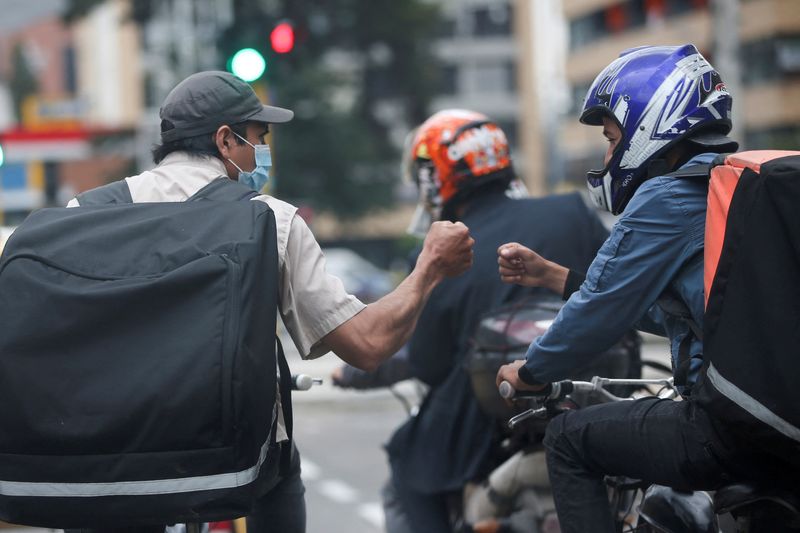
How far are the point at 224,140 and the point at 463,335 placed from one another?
1.18m

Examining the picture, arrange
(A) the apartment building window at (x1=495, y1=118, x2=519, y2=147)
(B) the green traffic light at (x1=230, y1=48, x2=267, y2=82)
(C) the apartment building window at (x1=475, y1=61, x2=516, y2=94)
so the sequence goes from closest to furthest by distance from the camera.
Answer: (B) the green traffic light at (x1=230, y1=48, x2=267, y2=82) → (A) the apartment building window at (x1=495, y1=118, x2=519, y2=147) → (C) the apartment building window at (x1=475, y1=61, x2=516, y2=94)

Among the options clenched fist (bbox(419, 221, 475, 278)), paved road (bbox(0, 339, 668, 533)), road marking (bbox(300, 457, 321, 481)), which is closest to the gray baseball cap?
clenched fist (bbox(419, 221, 475, 278))

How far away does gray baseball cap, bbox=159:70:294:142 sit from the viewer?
3.25m

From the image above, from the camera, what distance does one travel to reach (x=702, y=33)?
51.1 meters

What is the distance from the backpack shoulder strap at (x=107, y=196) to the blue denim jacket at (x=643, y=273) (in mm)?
1100

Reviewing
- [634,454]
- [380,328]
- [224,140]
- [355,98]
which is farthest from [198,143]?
[355,98]

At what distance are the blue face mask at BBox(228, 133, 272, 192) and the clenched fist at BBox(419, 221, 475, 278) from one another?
0.48 meters

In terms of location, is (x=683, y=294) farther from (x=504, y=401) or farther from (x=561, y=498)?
(x=504, y=401)

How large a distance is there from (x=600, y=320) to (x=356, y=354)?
1.99ft

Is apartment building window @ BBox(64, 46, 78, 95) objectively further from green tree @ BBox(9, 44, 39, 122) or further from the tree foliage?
the tree foliage

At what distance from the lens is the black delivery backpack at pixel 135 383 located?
262 centimetres

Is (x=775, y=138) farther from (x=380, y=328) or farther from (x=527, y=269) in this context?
(x=380, y=328)

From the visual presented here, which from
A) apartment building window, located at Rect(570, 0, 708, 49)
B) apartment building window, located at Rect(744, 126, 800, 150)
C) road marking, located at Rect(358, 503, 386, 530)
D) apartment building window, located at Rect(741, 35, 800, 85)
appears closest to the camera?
road marking, located at Rect(358, 503, 386, 530)

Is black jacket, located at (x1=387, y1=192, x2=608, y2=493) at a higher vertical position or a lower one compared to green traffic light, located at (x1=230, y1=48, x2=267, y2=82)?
lower
